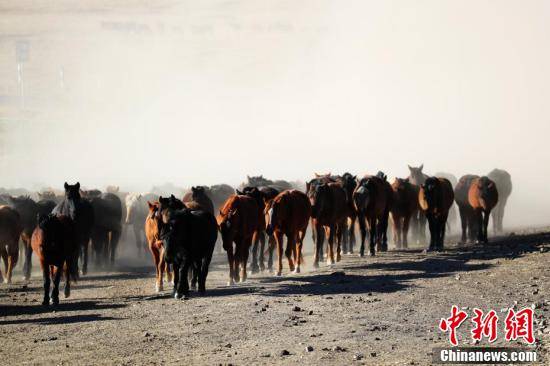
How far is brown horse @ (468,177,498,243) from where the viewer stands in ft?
102

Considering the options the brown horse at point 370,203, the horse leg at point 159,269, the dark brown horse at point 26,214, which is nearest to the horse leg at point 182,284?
the horse leg at point 159,269

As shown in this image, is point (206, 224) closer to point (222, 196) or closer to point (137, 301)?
point (137, 301)

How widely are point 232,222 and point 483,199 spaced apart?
1251cm

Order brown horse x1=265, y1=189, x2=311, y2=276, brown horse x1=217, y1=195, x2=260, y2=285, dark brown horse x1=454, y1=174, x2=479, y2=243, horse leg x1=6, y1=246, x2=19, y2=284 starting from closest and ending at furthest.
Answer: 1. brown horse x1=217, y1=195, x2=260, y2=285
2. brown horse x1=265, y1=189, x2=311, y2=276
3. horse leg x1=6, y1=246, x2=19, y2=284
4. dark brown horse x1=454, y1=174, x2=479, y2=243

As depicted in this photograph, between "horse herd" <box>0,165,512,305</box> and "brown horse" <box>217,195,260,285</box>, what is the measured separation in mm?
25

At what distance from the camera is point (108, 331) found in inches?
628

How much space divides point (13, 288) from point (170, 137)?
6096 inches

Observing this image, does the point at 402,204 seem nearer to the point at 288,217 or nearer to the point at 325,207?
the point at 325,207

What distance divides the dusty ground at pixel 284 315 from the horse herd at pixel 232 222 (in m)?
0.93

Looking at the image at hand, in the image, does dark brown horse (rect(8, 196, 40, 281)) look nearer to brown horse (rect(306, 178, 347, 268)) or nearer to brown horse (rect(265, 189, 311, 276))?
brown horse (rect(306, 178, 347, 268))

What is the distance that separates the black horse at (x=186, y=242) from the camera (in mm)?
18797

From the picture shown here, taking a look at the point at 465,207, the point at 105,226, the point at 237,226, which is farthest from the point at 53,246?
the point at 465,207

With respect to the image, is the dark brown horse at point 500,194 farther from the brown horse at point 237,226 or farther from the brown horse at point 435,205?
the brown horse at point 237,226

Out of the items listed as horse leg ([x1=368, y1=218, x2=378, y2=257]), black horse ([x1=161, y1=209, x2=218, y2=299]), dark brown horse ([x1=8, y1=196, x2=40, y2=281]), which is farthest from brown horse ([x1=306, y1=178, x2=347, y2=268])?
dark brown horse ([x1=8, y1=196, x2=40, y2=281])
